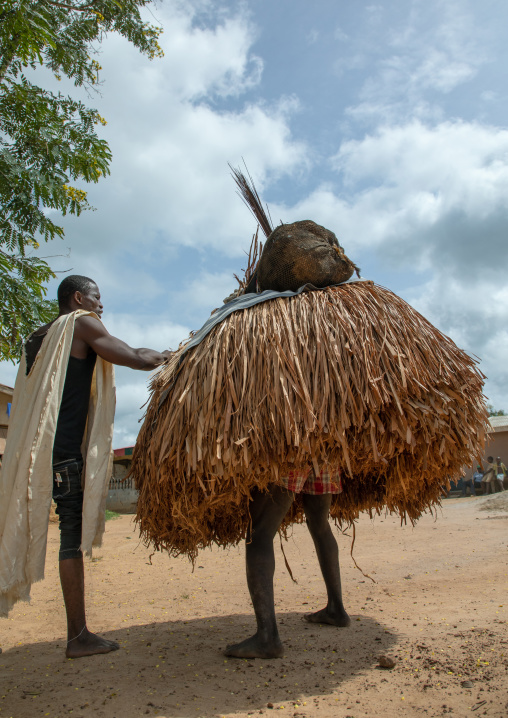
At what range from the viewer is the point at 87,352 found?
8.82 feet

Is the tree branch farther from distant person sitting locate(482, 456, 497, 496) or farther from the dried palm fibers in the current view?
distant person sitting locate(482, 456, 497, 496)

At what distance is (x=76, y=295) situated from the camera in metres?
2.87

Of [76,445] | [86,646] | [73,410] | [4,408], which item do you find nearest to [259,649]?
[86,646]

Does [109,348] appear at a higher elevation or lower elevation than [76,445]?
higher

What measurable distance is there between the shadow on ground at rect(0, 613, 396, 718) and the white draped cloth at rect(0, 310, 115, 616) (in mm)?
430

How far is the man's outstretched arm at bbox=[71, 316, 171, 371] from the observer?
2.57 meters

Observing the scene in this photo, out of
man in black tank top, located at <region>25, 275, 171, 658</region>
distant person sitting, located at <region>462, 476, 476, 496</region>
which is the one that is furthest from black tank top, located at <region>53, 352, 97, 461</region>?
distant person sitting, located at <region>462, 476, 476, 496</region>

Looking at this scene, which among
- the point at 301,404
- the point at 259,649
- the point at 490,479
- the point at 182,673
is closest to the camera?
the point at 301,404

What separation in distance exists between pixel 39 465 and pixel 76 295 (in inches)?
37.7

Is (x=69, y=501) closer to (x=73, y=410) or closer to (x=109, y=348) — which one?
(x=73, y=410)

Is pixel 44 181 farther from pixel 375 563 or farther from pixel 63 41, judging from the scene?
pixel 375 563

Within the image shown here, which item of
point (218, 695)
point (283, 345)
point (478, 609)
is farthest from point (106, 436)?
point (478, 609)

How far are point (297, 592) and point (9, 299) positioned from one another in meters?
4.87

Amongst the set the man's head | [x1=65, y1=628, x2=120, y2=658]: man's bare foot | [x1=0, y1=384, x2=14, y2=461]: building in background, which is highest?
[x1=0, y1=384, x2=14, y2=461]: building in background
